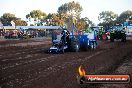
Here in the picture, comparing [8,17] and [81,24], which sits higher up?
[8,17]

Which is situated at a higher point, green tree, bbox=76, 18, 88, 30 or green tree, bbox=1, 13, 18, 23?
green tree, bbox=1, 13, 18, 23

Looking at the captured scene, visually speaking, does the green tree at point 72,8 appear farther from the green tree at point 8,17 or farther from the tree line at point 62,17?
the green tree at point 8,17

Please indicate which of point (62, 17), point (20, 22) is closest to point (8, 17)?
point (20, 22)

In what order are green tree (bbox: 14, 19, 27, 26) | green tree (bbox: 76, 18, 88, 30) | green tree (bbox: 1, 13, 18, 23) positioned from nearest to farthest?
1. green tree (bbox: 76, 18, 88, 30)
2. green tree (bbox: 14, 19, 27, 26)
3. green tree (bbox: 1, 13, 18, 23)

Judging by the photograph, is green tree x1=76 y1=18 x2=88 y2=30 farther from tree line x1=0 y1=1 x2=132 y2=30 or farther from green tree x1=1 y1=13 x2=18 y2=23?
green tree x1=1 y1=13 x2=18 y2=23

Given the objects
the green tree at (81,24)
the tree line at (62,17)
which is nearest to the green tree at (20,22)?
the tree line at (62,17)

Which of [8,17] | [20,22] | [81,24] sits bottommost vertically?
[81,24]

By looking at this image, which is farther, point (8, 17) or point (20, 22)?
point (8, 17)

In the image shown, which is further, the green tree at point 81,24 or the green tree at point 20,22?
the green tree at point 20,22

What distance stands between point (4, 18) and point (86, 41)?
105 meters

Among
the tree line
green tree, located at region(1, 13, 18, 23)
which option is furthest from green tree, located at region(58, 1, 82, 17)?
green tree, located at region(1, 13, 18, 23)

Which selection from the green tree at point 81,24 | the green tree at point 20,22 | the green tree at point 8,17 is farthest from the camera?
the green tree at point 8,17

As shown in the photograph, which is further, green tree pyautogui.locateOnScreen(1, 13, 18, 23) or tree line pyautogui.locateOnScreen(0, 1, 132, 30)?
green tree pyautogui.locateOnScreen(1, 13, 18, 23)

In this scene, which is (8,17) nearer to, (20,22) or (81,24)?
(20,22)
